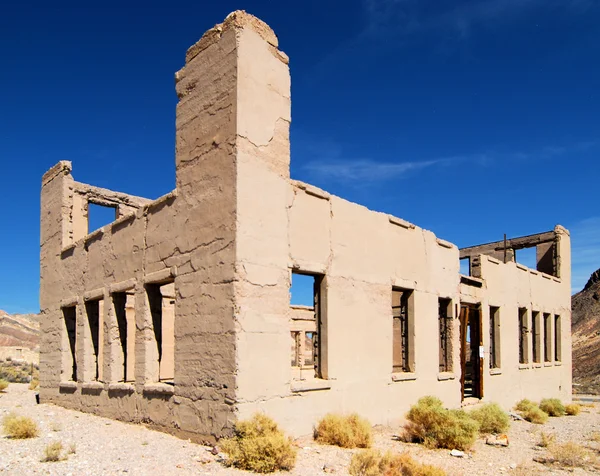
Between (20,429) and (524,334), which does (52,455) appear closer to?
(20,429)

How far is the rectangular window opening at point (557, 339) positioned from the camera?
20.2 meters

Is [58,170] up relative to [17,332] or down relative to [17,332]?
up

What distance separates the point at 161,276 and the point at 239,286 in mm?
2257

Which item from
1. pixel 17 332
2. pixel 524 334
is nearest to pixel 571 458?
pixel 524 334

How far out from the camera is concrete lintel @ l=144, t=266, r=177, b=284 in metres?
9.45

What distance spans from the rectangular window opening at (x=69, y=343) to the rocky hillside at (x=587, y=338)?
82.2ft

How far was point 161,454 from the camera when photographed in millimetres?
7746

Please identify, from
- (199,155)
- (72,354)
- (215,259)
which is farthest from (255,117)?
(72,354)

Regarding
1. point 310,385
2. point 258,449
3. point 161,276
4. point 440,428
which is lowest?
point 440,428

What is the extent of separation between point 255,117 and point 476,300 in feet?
29.1

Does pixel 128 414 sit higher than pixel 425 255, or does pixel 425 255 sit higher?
pixel 425 255

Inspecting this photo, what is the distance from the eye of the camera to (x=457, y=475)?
7.44 metres

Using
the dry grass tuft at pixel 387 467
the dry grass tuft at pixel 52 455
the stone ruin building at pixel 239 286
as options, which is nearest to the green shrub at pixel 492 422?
the stone ruin building at pixel 239 286

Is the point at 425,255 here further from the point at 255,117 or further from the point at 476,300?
the point at 255,117
